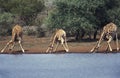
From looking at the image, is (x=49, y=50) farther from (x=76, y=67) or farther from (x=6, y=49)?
(x=76, y=67)

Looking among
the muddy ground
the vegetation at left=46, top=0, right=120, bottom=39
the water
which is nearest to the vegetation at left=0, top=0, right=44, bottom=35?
the muddy ground

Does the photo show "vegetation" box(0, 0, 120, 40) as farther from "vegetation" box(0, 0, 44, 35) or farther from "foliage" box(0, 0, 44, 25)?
"foliage" box(0, 0, 44, 25)

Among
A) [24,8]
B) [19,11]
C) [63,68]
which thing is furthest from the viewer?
[19,11]

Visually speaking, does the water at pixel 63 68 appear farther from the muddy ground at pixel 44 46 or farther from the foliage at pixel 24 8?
the foliage at pixel 24 8

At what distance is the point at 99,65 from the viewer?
35.3 meters

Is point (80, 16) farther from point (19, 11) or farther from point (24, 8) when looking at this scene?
point (19, 11)

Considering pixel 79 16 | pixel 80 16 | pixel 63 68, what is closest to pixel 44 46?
pixel 79 16

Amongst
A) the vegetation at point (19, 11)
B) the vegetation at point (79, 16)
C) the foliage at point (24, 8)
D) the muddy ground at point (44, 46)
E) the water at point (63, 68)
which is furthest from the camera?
the foliage at point (24, 8)

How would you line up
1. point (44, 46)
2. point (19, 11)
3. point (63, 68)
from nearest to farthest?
point (63, 68)
point (44, 46)
point (19, 11)

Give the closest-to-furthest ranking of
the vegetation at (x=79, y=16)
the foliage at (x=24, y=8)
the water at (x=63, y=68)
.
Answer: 1. the water at (x=63, y=68)
2. the vegetation at (x=79, y=16)
3. the foliage at (x=24, y=8)

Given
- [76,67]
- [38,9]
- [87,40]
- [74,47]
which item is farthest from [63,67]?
[38,9]

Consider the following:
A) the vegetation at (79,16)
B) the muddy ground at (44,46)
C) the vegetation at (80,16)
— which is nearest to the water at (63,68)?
the muddy ground at (44,46)

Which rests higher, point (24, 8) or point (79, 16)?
point (79, 16)

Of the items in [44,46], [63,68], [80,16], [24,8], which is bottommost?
[44,46]
